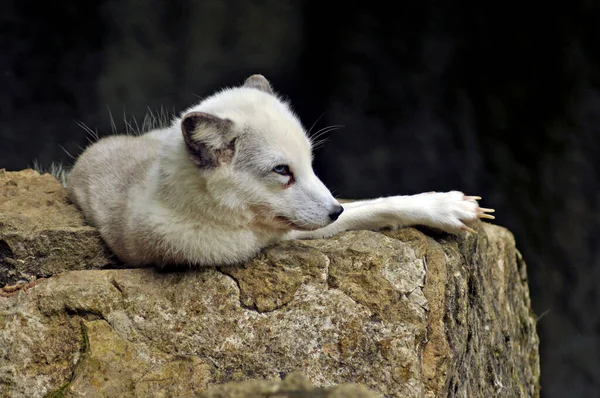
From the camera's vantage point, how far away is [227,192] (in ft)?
12.1

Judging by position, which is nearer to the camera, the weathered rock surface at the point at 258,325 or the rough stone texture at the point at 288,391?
the rough stone texture at the point at 288,391

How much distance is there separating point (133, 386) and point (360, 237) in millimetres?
1383

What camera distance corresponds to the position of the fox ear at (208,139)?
355cm

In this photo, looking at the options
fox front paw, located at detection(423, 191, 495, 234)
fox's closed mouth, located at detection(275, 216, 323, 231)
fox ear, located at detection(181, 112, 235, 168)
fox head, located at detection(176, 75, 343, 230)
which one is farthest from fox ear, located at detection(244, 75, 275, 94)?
fox front paw, located at detection(423, 191, 495, 234)

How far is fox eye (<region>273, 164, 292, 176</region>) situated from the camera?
3682mm

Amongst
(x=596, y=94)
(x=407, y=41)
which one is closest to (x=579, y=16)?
(x=596, y=94)

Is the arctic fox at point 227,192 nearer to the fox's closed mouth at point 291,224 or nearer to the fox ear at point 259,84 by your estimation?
the fox's closed mouth at point 291,224

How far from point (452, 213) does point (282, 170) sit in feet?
3.40

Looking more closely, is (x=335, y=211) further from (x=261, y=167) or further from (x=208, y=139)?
(x=208, y=139)

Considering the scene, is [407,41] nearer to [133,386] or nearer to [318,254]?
[318,254]

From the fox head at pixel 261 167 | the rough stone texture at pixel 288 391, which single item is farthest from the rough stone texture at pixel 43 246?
the rough stone texture at pixel 288 391

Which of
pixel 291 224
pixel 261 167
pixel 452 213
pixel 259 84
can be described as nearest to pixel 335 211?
pixel 291 224

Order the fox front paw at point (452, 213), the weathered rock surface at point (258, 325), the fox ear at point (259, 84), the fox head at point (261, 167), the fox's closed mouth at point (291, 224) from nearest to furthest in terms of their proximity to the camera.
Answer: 1. the weathered rock surface at point (258, 325)
2. the fox head at point (261, 167)
3. the fox's closed mouth at point (291, 224)
4. the fox front paw at point (452, 213)
5. the fox ear at point (259, 84)

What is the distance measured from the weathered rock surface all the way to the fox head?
27 centimetres
